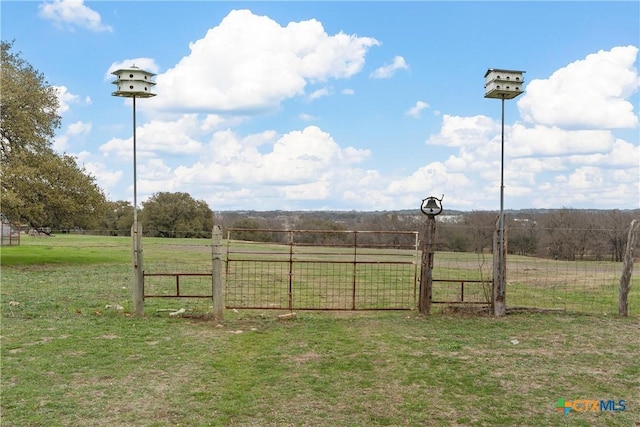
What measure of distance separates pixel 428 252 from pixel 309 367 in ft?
12.6

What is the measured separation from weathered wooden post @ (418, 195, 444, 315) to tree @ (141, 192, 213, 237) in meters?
30.3

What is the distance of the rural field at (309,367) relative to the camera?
4.71 metres

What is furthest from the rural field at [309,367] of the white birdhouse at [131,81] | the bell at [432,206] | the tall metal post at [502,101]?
Answer: the white birdhouse at [131,81]

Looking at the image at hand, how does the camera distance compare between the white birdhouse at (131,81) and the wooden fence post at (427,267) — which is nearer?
the white birdhouse at (131,81)

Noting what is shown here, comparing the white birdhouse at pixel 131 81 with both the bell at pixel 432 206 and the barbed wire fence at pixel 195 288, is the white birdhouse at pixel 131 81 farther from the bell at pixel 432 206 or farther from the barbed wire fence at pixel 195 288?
the bell at pixel 432 206

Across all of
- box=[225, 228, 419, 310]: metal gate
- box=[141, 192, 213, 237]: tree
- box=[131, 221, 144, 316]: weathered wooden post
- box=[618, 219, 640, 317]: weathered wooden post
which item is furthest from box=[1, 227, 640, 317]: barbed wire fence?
box=[141, 192, 213, 237]: tree

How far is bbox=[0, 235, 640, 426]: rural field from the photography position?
4711 mm

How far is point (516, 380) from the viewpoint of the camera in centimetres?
570

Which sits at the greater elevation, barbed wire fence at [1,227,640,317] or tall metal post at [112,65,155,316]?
tall metal post at [112,65,155,316]

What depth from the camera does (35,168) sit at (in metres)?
18.0

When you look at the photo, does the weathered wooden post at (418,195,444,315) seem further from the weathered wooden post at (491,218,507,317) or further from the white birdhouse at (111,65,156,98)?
the white birdhouse at (111,65,156,98)

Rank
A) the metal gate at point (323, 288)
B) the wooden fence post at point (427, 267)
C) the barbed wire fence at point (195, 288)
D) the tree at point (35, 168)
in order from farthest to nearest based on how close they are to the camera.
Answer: the tree at point (35, 168), the barbed wire fence at point (195, 288), the metal gate at point (323, 288), the wooden fence post at point (427, 267)

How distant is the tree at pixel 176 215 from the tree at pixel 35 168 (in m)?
18.5

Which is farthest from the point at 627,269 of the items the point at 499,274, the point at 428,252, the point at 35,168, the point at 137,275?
the point at 35,168
